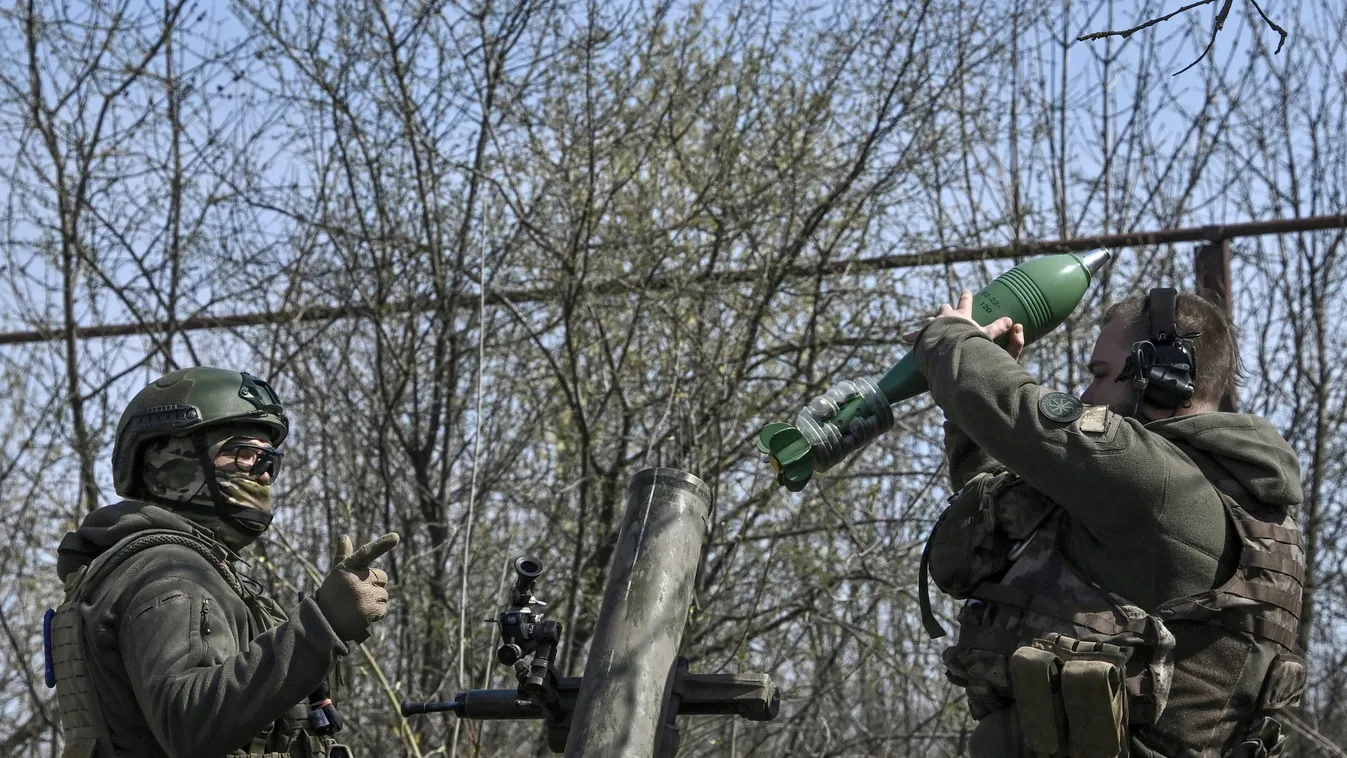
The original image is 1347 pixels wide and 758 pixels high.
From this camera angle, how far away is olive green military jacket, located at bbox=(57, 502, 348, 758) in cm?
329

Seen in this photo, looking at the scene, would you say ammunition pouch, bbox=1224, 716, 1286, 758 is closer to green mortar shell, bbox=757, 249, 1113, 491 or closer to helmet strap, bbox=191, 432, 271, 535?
green mortar shell, bbox=757, 249, 1113, 491

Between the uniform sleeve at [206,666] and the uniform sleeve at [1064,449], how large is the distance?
1617 mm

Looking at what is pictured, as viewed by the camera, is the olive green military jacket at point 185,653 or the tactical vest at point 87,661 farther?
the tactical vest at point 87,661

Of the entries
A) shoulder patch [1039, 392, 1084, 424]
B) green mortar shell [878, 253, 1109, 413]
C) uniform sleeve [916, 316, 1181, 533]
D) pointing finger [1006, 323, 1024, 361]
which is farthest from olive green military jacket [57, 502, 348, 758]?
pointing finger [1006, 323, 1024, 361]

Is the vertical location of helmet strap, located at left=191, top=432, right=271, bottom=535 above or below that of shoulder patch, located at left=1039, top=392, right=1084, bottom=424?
below

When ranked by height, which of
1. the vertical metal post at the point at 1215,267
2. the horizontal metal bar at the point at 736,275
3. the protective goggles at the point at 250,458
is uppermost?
the horizontal metal bar at the point at 736,275

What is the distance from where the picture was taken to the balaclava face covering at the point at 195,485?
397cm

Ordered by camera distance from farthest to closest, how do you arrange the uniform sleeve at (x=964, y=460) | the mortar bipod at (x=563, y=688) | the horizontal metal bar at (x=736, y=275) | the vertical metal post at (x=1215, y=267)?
the horizontal metal bar at (x=736, y=275) → the vertical metal post at (x=1215, y=267) → the uniform sleeve at (x=964, y=460) → the mortar bipod at (x=563, y=688)

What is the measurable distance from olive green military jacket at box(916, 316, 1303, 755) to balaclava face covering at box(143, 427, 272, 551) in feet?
6.15

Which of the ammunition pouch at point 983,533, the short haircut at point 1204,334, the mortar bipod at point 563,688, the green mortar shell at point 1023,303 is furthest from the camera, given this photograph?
the green mortar shell at point 1023,303

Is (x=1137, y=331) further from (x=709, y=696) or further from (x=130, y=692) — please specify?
(x=130, y=692)

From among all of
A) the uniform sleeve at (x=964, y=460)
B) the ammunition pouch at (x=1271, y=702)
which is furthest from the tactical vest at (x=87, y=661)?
the ammunition pouch at (x=1271, y=702)

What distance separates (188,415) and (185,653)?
32.0 inches

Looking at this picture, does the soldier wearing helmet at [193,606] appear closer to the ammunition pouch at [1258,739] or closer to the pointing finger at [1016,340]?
the pointing finger at [1016,340]
